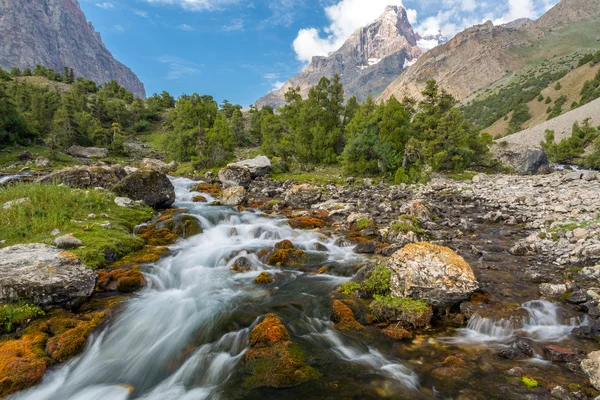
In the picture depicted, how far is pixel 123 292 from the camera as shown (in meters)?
11.4

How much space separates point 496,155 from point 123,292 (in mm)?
59043

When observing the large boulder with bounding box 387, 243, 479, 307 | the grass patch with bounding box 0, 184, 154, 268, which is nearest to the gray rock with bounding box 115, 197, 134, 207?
the grass patch with bounding box 0, 184, 154, 268

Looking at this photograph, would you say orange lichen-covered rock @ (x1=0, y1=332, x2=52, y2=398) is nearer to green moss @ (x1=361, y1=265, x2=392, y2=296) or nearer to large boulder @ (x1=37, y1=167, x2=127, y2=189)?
green moss @ (x1=361, y1=265, x2=392, y2=296)

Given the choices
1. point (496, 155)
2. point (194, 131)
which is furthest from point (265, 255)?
point (496, 155)

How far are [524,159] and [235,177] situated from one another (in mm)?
46842

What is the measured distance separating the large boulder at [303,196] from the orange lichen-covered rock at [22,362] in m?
21.0

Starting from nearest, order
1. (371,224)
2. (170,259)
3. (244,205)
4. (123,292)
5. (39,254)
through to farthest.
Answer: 1. (39,254)
2. (123,292)
3. (170,259)
4. (371,224)
5. (244,205)

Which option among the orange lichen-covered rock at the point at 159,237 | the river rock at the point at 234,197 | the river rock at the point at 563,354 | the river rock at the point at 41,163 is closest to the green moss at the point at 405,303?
the river rock at the point at 563,354

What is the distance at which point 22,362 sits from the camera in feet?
22.9

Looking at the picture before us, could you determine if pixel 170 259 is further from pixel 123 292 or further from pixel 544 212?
pixel 544 212

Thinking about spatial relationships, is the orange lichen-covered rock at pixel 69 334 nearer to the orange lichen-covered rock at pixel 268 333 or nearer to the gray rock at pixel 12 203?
the orange lichen-covered rock at pixel 268 333

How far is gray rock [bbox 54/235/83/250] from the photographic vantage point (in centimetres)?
1263

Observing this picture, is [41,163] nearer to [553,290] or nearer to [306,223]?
[306,223]

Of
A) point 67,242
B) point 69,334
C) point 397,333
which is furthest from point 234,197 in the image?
point 397,333
